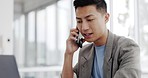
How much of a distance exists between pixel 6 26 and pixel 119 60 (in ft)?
A: 4.25

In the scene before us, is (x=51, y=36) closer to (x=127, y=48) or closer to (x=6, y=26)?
(x=6, y=26)

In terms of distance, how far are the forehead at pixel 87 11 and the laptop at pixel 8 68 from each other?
54 centimetres

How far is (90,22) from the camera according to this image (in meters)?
1.37

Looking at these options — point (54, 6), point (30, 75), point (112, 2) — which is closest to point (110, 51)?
point (30, 75)

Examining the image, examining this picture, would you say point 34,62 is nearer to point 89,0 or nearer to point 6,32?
point 6,32

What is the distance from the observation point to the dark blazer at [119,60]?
4.07 ft

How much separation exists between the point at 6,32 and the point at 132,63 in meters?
1.37

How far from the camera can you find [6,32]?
224 cm

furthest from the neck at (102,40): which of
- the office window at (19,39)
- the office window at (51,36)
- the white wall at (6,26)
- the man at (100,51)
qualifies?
the office window at (51,36)

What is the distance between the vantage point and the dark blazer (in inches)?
48.9

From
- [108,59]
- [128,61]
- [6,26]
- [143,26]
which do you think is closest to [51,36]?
[6,26]

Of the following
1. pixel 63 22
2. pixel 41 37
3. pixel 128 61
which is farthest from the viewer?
pixel 63 22

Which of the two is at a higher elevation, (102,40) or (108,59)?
(102,40)

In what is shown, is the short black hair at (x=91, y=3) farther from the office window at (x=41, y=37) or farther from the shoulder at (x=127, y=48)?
the office window at (x=41, y=37)
